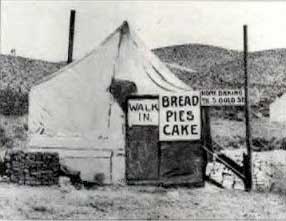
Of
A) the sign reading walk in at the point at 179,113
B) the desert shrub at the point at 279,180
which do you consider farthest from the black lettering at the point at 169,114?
the desert shrub at the point at 279,180

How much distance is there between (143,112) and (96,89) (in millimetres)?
887

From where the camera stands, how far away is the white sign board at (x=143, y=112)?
31.0 feet

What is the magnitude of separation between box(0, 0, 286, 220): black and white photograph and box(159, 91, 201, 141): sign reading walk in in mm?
16

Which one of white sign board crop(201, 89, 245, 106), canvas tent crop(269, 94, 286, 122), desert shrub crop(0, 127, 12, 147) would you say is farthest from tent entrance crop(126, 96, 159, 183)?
canvas tent crop(269, 94, 286, 122)

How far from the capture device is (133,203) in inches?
328

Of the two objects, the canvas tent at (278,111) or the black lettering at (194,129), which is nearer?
the black lettering at (194,129)

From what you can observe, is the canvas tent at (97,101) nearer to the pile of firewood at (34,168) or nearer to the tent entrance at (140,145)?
the tent entrance at (140,145)

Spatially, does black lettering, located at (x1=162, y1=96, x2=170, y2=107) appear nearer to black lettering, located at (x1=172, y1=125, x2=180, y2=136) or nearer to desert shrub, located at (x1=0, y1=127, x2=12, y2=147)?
black lettering, located at (x1=172, y1=125, x2=180, y2=136)

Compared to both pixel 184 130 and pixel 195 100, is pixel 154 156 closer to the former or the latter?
pixel 184 130

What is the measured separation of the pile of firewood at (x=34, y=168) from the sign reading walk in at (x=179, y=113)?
6.12ft

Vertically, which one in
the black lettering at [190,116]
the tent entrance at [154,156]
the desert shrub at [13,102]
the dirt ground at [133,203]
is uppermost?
the desert shrub at [13,102]

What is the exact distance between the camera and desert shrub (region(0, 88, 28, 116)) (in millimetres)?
14805

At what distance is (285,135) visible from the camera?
15.4 meters

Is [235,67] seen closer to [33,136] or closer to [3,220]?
[33,136]
